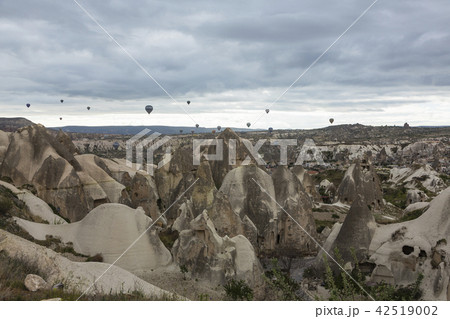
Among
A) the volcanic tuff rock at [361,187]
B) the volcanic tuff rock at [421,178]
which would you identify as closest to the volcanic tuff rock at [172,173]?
the volcanic tuff rock at [361,187]

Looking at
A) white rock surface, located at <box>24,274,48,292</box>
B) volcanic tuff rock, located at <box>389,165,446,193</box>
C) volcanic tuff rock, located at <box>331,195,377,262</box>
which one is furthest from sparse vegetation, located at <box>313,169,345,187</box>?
white rock surface, located at <box>24,274,48,292</box>

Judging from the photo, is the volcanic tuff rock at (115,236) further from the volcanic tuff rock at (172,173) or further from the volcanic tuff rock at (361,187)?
the volcanic tuff rock at (361,187)

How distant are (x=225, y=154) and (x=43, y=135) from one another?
40.1 ft

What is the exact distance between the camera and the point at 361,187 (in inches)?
1451

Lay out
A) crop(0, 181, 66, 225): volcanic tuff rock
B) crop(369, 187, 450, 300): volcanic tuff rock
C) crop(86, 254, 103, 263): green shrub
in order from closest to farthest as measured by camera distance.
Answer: crop(369, 187, 450, 300): volcanic tuff rock
crop(86, 254, 103, 263): green shrub
crop(0, 181, 66, 225): volcanic tuff rock

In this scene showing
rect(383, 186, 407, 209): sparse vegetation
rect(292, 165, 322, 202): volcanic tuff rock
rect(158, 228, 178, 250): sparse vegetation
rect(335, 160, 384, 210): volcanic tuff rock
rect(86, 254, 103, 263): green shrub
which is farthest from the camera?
rect(383, 186, 407, 209): sparse vegetation

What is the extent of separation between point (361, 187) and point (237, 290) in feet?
89.6

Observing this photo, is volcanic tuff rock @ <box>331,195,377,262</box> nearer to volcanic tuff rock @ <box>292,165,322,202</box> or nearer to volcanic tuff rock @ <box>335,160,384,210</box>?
volcanic tuff rock @ <box>292,165,322,202</box>

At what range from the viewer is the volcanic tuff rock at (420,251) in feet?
43.8

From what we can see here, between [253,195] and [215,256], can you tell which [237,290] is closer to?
[215,256]

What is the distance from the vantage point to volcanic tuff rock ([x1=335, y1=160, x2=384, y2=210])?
36344mm

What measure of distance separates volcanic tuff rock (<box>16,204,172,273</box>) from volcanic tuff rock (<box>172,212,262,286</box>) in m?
1.25

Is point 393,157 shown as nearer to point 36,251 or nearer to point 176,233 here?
point 176,233
